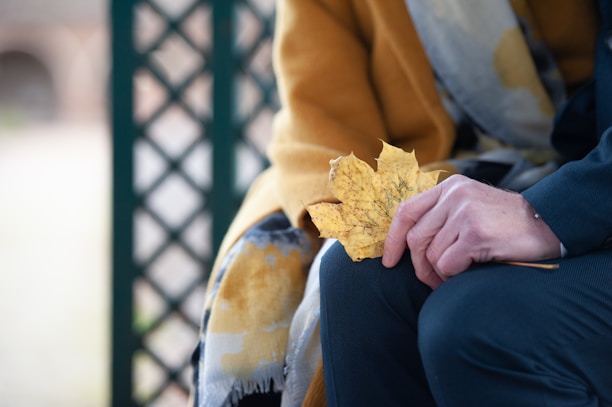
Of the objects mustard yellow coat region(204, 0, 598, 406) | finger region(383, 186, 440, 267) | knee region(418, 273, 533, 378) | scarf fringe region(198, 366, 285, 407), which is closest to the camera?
knee region(418, 273, 533, 378)

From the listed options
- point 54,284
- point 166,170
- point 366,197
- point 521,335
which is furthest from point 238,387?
point 54,284

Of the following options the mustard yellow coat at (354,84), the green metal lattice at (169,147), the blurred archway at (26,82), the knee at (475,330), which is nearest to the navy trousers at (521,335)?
the knee at (475,330)

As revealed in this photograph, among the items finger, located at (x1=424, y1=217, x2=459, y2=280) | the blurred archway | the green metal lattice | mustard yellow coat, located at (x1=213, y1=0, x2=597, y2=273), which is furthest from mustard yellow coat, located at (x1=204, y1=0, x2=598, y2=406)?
the blurred archway

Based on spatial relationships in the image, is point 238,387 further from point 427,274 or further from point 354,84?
point 354,84

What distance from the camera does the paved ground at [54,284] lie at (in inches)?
96.5

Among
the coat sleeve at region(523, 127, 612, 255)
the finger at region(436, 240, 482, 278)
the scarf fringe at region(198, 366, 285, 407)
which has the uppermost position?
the coat sleeve at region(523, 127, 612, 255)

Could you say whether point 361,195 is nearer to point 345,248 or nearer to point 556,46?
point 345,248

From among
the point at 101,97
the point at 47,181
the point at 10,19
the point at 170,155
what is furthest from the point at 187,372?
the point at 10,19

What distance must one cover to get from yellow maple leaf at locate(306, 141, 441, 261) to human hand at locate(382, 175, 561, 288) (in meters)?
0.04

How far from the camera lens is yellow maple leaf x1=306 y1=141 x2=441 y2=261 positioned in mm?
944

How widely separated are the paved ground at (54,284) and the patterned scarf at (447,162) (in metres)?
0.86

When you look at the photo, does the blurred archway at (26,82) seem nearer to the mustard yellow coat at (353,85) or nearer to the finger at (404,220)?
the mustard yellow coat at (353,85)

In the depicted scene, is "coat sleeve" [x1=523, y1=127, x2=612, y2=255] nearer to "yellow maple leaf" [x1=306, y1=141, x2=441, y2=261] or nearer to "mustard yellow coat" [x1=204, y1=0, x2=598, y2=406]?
"yellow maple leaf" [x1=306, y1=141, x2=441, y2=261]

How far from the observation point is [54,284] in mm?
3592
